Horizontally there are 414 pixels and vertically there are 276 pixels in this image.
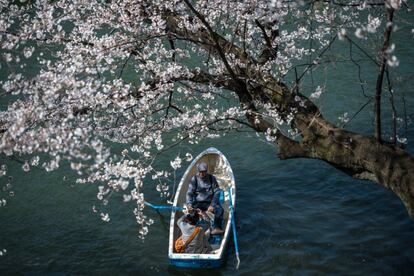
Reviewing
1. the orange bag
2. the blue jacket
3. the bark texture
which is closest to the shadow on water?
the orange bag

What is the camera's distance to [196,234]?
11992 millimetres

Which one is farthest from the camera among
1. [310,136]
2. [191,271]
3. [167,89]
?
[191,271]

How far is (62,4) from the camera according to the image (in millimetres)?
11898

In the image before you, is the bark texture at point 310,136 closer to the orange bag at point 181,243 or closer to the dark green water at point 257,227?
the orange bag at point 181,243

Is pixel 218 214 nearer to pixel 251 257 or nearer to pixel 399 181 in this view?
pixel 251 257

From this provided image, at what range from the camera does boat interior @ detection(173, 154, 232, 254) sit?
42.0 feet

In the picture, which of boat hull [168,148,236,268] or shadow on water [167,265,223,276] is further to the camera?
shadow on water [167,265,223,276]

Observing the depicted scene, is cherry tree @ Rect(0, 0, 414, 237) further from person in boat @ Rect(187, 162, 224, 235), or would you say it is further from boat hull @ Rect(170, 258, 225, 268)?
boat hull @ Rect(170, 258, 225, 268)

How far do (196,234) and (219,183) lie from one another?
3.58 meters

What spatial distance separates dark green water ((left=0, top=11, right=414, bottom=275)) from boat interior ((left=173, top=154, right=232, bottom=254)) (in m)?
0.66

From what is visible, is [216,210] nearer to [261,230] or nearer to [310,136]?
[261,230]

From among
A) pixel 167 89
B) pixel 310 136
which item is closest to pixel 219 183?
pixel 167 89

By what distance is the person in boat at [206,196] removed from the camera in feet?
42.1

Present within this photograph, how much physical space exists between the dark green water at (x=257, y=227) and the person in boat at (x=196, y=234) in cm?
80
